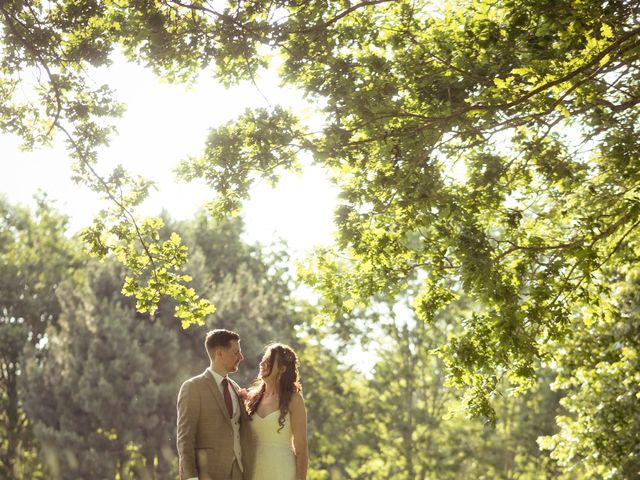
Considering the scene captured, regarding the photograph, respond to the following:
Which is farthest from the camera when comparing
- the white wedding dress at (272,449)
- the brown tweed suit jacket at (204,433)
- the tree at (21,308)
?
the tree at (21,308)

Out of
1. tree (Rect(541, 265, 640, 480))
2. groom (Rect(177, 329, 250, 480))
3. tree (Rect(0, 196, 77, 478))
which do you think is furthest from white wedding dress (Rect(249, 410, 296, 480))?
tree (Rect(0, 196, 77, 478))

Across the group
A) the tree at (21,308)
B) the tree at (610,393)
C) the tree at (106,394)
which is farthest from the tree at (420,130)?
the tree at (21,308)

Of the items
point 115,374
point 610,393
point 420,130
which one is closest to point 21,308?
point 115,374

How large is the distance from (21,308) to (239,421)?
28930 millimetres

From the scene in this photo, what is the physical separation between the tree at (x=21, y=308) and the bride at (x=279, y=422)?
24.9 metres

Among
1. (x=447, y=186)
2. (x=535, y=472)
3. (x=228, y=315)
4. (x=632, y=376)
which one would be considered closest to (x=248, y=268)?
(x=228, y=315)

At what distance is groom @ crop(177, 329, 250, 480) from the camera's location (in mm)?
6582

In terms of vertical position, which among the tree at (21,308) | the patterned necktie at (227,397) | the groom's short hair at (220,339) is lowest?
the patterned necktie at (227,397)

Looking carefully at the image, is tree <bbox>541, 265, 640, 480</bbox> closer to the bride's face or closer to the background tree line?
the bride's face

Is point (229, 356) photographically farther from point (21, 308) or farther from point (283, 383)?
point (21, 308)

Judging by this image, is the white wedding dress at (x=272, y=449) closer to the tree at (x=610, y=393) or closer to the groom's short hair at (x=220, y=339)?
the groom's short hair at (x=220, y=339)

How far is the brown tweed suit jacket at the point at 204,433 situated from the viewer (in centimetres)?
656

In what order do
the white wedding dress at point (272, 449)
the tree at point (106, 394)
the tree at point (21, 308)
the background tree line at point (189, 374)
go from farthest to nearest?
1. the tree at point (21, 308)
2. the background tree line at point (189, 374)
3. the tree at point (106, 394)
4. the white wedding dress at point (272, 449)

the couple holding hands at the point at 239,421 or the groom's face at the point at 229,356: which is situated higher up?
the groom's face at the point at 229,356
